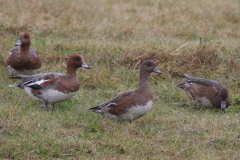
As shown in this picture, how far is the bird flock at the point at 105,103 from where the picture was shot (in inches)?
185

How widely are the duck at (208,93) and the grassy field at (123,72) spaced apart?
0.14 metres

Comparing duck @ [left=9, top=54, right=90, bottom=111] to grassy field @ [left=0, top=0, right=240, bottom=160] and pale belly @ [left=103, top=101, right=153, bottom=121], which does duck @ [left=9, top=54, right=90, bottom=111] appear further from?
pale belly @ [left=103, top=101, right=153, bottom=121]

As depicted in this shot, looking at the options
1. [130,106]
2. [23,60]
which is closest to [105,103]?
[130,106]

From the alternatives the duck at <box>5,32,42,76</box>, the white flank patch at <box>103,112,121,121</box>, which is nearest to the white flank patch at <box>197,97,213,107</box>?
the white flank patch at <box>103,112,121,121</box>

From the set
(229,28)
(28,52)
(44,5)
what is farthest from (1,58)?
(229,28)

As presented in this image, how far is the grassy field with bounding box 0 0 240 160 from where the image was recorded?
409 cm

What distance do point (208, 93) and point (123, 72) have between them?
1.75 metres

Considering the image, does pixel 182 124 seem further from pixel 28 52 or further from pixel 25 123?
pixel 28 52

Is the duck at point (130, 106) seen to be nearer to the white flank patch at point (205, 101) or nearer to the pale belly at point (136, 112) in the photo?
the pale belly at point (136, 112)

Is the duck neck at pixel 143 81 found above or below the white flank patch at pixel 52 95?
above

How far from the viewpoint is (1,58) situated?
23.5ft

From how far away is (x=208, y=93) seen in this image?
5.87 metres

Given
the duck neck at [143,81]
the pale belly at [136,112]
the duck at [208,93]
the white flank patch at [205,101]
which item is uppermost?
the duck neck at [143,81]

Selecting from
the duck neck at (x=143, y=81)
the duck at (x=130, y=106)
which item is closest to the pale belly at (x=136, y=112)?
the duck at (x=130, y=106)
